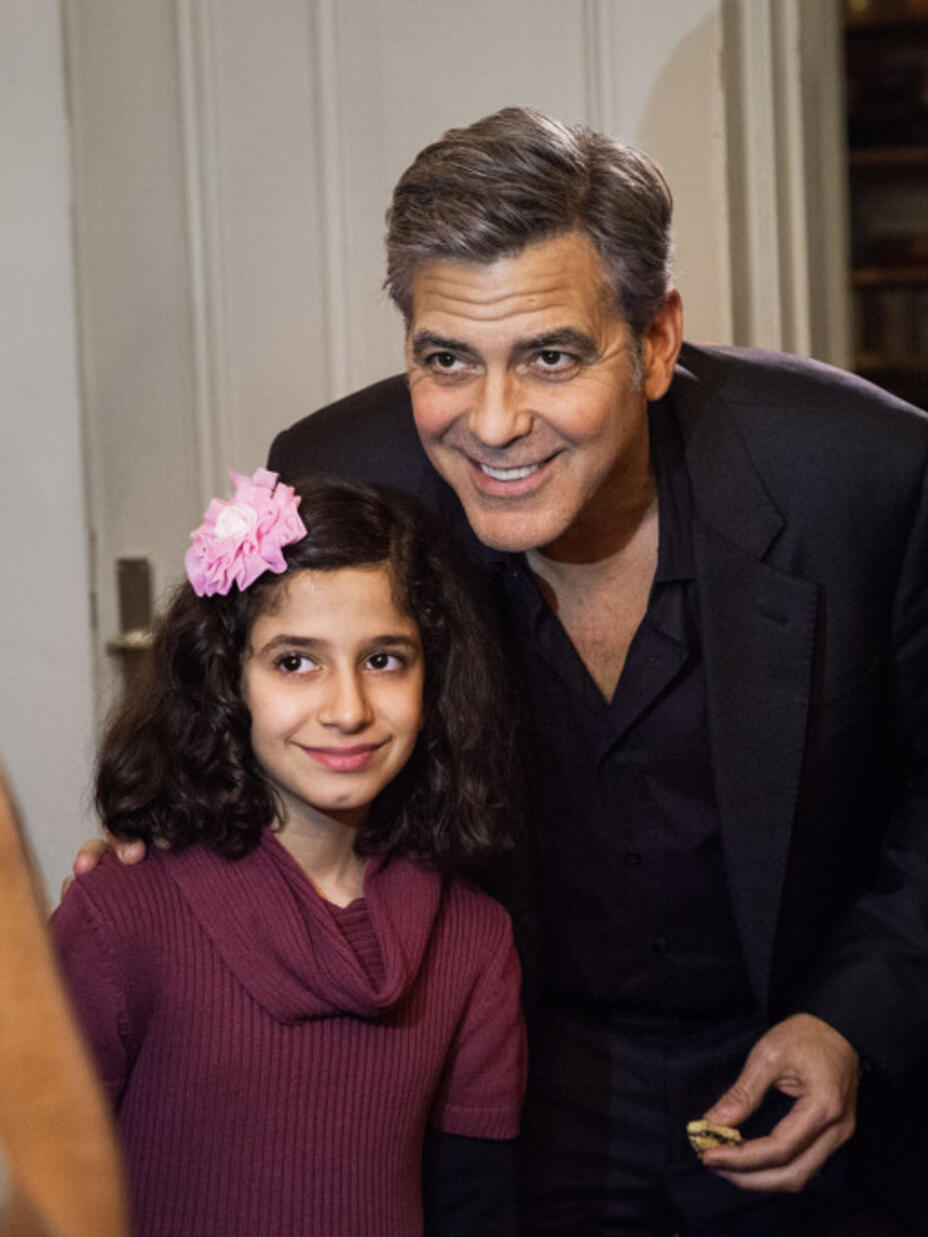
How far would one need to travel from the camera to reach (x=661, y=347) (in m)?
1.78

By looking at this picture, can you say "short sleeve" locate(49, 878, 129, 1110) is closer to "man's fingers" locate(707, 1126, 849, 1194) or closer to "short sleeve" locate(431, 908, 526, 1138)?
"short sleeve" locate(431, 908, 526, 1138)

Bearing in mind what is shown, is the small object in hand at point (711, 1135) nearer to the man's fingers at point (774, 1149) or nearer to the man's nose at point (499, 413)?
the man's fingers at point (774, 1149)

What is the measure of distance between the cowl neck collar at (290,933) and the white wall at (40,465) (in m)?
0.66

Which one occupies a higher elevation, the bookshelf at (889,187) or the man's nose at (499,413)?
the bookshelf at (889,187)

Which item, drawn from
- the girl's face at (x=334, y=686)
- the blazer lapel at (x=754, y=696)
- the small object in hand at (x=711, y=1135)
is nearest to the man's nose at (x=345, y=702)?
the girl's face at (x=334, y=686)

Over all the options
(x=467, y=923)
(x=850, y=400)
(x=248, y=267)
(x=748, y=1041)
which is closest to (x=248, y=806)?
(x=467, y=923)

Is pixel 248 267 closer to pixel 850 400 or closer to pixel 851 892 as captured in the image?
pixel 850 400

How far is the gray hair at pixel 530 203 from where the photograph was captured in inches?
63.4

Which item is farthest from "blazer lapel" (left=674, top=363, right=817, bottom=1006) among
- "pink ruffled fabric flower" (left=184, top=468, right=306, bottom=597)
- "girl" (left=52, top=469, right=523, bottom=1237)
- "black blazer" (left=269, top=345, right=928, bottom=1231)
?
"pink ruffled fabric flower" (left=184, top=468, right=306, bottom=597)

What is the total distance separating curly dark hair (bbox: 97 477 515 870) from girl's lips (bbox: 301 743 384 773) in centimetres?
10

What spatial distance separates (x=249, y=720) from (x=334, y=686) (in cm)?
13

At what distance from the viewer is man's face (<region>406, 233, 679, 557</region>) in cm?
160

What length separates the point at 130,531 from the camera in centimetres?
240

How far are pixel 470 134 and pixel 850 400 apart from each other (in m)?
0.55
